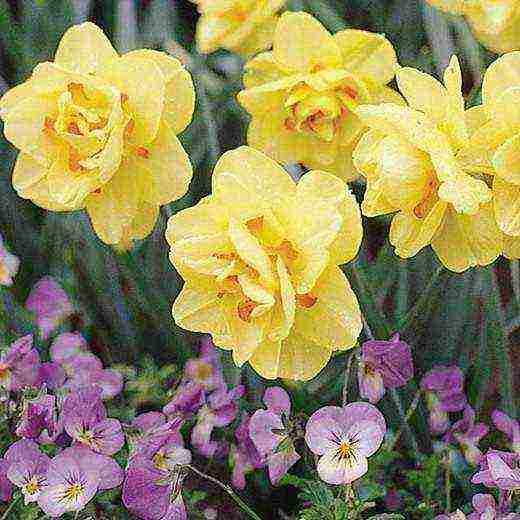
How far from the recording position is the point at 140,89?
1.01 m

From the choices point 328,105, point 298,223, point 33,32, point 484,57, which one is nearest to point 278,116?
point 328,105

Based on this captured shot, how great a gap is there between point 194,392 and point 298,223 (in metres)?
0.30

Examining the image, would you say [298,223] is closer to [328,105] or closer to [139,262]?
[328,105]

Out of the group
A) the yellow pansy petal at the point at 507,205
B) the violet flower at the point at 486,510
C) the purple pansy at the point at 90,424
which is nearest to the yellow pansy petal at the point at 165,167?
the purple pansy at the point at 90,424

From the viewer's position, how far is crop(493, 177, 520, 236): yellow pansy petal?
33.9 inches

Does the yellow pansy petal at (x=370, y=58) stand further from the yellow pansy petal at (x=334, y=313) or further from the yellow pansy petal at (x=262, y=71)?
the yellow pansy petal at (x=334, y=313)

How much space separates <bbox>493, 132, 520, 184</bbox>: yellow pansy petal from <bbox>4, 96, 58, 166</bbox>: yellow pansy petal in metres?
0.44

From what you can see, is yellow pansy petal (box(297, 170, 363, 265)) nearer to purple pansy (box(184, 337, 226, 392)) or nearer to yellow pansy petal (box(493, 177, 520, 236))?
yellow pansy petal (box(493, 177, 520, 236))

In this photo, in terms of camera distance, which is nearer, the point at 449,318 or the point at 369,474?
the point at 369,474

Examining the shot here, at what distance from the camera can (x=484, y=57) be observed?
1.80 m

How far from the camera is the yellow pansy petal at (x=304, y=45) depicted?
1109mm

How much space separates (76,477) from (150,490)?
0.07 metres

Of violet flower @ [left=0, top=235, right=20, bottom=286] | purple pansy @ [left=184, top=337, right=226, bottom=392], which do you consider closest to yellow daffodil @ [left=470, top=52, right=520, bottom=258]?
purple pansy @ [left=184, top=337, right=226, bottom=392]

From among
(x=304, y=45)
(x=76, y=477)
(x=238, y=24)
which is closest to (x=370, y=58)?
(x=304, y=45)
